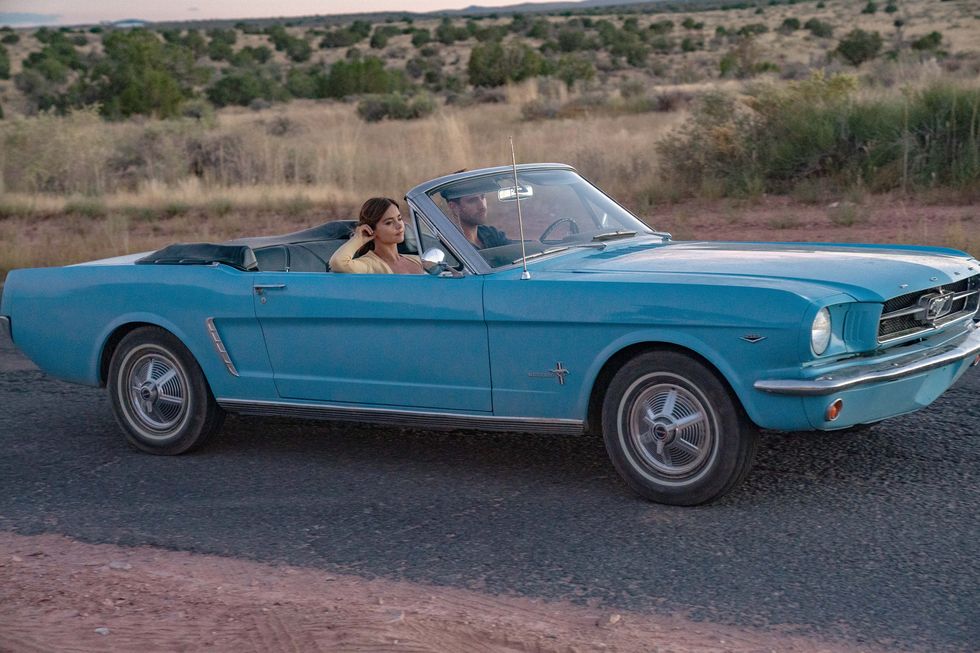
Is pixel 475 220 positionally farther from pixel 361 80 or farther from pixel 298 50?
pixel 298 50

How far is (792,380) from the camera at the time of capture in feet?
15.5

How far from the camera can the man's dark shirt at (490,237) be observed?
5.77m

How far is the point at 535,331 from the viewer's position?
5328 mm

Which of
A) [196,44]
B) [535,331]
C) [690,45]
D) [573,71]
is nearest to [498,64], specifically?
[573,71]

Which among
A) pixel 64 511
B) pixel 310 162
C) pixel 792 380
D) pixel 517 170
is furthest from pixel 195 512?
pixel 310 162

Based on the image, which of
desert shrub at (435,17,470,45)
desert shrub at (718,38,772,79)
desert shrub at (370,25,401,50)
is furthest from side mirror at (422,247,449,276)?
desert shrub at (370,25,401,50)

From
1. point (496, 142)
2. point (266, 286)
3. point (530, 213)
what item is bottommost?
point (496, 142)

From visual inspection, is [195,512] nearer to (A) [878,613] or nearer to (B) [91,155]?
(A) [878,613]

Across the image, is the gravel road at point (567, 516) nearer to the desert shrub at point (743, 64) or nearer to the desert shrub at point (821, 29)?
the desert shrub at point (743, 64)

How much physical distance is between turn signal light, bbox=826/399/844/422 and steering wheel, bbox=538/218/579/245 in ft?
5.63

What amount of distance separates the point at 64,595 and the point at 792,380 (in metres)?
2.82

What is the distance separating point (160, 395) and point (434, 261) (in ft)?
6.45

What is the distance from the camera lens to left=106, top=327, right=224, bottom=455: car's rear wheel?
21.2 ft

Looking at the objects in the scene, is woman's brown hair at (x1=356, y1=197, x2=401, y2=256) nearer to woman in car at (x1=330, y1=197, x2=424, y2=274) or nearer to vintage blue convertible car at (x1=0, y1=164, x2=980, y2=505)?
woman in car at (x1=330, y1=197, x2=424, y2=274)
